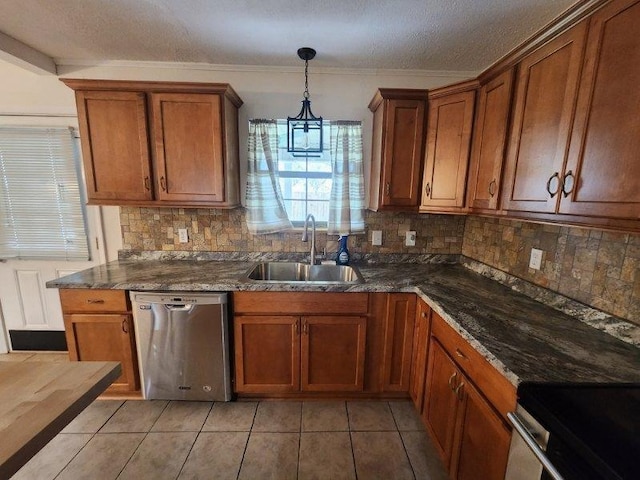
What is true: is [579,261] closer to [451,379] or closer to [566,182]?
[566,182]

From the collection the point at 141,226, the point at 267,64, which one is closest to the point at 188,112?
the point at 267,64

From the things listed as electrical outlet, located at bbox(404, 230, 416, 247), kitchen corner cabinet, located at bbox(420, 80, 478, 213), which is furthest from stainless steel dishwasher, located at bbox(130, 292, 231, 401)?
kitchen corner cabinet, located at bbox(420, 80, 478, 213)

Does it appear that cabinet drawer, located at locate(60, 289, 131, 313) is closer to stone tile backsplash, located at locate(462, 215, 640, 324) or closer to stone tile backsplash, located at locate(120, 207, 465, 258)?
stone tile backsplash, located at locate(120, 207, 465, 258)

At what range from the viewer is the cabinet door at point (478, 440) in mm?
1012

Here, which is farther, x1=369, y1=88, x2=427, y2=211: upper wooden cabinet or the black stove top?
x1=369, y1=88, x2=427, y2=211: upper wooden cabinet

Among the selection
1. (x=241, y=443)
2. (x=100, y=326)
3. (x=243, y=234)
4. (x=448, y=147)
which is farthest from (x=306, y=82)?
(x=241, y=443)

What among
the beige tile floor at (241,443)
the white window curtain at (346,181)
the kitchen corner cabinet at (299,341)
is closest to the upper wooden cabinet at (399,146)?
the white window curtain at (346,181)

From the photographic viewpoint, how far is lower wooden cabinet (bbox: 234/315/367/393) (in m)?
1.86

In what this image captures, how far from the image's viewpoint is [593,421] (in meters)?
0.74

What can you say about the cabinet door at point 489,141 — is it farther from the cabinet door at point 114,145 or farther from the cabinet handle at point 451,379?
the cabinet door at point 114,145

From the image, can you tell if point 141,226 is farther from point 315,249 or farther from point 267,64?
point 267,64

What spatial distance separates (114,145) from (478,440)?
8.98ft

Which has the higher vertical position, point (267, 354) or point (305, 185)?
point (305, 185)

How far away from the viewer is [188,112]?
193 centimetres
